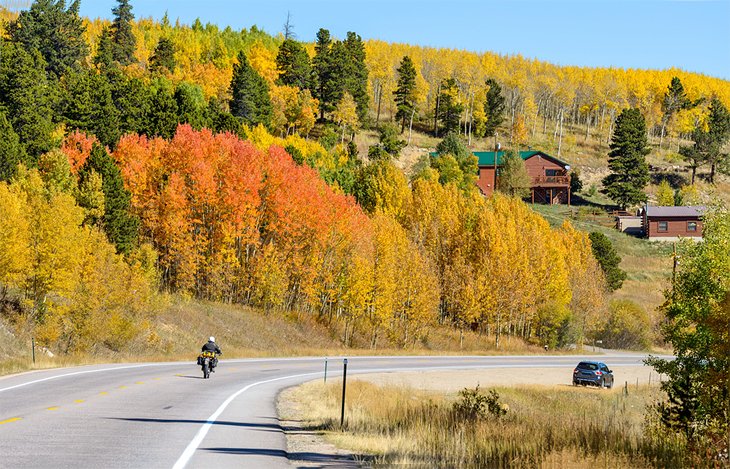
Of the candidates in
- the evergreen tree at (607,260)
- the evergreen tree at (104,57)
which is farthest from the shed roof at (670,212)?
the evergreen tree at (104,57)

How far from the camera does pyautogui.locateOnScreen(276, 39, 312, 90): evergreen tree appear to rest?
125188 millimetres

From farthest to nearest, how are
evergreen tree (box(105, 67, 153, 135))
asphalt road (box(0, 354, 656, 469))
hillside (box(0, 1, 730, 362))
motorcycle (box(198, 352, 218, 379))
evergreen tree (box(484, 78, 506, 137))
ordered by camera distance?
evergreen tree (box(484, 78, 506, 137)), evergreen tree (box(105, 67, 153, 135)), hillside (box(0, 1, 730, 362)), motorcycle (box(198, 352, 218, 379)), asphalt road (box(0, 354, 656, 469))

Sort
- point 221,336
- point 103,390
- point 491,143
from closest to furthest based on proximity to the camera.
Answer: point 103,390 < point 221,336 < point 491,143

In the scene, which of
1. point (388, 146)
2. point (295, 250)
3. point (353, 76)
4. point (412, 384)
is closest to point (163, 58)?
point (353, 76)

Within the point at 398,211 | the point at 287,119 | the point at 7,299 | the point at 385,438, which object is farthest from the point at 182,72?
the point at 385,438

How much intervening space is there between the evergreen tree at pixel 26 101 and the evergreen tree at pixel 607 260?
6032cm

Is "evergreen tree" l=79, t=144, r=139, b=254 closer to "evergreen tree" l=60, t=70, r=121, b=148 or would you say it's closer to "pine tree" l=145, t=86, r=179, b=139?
"evergreen tree" l=60, t=70, r=121, b=148

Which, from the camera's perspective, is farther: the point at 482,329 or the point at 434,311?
the point at 482,329

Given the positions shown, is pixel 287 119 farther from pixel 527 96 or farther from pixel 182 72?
pixel 527 96

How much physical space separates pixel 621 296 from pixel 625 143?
40005 mm

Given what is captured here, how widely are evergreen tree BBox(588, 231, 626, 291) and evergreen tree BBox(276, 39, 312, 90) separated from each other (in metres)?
52.7

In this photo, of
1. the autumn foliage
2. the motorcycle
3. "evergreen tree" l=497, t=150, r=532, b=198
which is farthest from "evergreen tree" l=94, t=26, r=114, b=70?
the motorcycle

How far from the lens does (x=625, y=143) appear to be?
12662 cm

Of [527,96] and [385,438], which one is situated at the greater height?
[527,96]
